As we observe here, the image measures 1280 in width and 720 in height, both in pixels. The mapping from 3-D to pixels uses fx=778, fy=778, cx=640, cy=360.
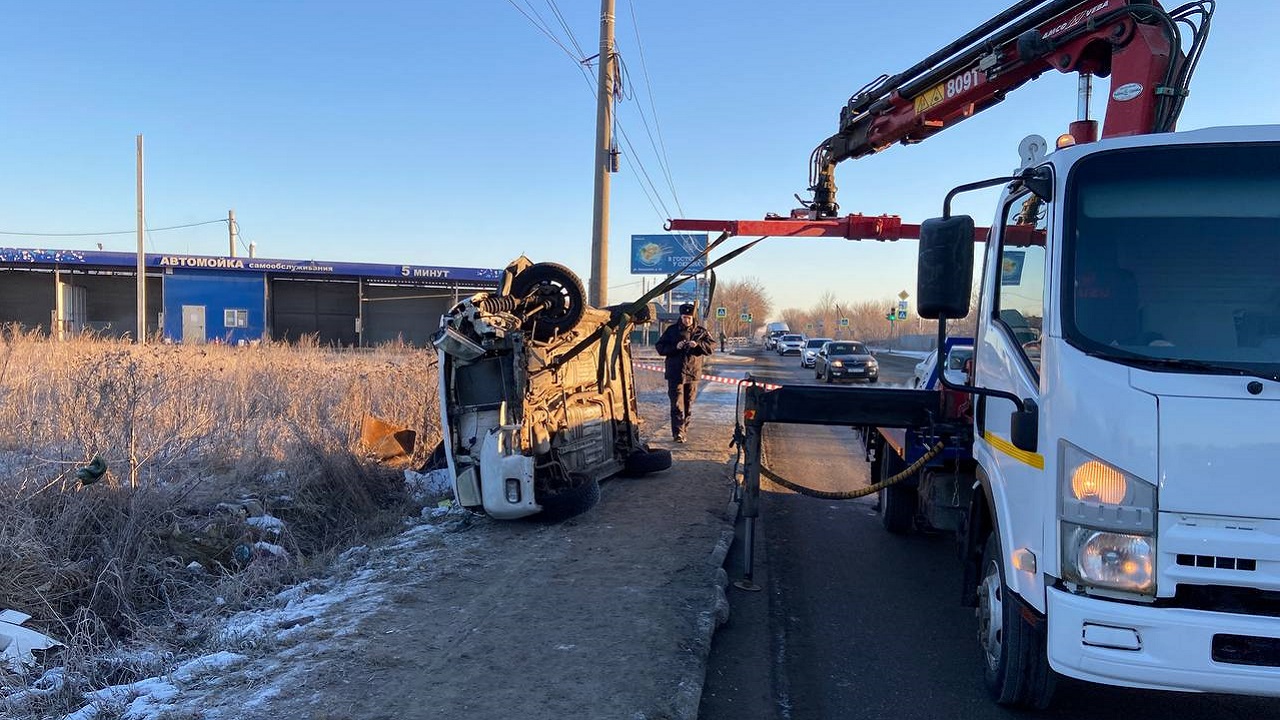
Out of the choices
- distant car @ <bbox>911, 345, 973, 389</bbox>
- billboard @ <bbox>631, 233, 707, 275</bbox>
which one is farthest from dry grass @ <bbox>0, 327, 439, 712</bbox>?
billboard @ <bbox>631, 233, 707, 275</bbox>

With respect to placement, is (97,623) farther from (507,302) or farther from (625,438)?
(625,438)

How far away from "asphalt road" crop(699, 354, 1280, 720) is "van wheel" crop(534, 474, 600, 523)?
53.5 inches

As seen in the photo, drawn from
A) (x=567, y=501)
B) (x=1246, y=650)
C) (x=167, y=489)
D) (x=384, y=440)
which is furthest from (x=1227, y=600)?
(x=384, y=440)

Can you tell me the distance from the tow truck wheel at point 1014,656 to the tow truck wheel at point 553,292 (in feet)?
14.4

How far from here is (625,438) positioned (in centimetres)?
904

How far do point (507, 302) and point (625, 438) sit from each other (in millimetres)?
2680

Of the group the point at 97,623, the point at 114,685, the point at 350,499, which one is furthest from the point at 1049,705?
the point at 350,499

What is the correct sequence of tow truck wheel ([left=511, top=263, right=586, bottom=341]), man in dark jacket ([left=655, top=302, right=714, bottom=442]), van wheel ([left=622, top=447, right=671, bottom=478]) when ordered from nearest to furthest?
tow truck wheel ([left=511, top=263, right=586, bottom=341]) < van wheel ([left=622, top=447, right=671, bottom=478]) < man in dark jacket ([left=655, top=302, right=714, bottom=442])

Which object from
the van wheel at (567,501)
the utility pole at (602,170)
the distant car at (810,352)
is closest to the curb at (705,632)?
the van wheel at (567,501)

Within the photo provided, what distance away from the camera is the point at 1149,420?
2.75 meters

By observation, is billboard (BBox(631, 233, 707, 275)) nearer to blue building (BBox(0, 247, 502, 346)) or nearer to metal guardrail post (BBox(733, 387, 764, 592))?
blue building (BBox(0, 247, 502, 346))

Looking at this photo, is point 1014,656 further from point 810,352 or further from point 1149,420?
point 810,352

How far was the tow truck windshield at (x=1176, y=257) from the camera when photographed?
3031mm

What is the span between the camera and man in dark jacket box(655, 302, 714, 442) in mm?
11102
